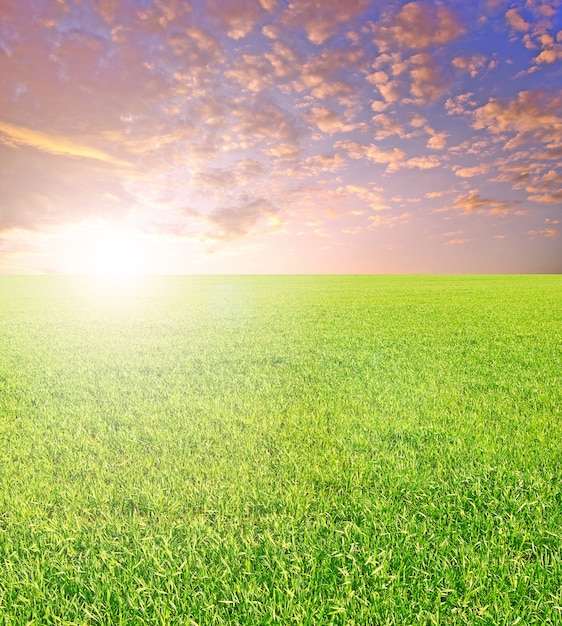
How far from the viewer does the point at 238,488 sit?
3.44 meters

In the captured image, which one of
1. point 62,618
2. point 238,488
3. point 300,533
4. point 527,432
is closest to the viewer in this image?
point 62,618

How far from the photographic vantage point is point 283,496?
3.30 m

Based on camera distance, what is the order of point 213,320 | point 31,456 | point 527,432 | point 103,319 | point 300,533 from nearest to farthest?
point 300,533 < point 31,456 < point 527,432 < point 213,320 < point 103,319

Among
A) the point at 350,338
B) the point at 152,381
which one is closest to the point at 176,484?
the point at 152,381

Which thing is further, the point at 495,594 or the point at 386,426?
the point at 386,426

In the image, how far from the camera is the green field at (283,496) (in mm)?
2338

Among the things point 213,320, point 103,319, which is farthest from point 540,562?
point 103,319

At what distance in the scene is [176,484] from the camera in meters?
3.56

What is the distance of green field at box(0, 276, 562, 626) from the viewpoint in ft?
7.67

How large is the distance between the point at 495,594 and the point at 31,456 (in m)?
4.37

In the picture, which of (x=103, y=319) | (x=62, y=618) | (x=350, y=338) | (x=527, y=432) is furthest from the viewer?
(x=103, y=319)

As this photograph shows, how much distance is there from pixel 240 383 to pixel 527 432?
419cm

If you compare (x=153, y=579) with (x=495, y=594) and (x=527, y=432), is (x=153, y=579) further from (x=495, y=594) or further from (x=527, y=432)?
(x=527, y=432)

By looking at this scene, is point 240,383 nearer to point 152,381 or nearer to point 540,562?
point 152,381
